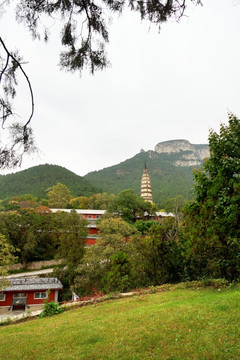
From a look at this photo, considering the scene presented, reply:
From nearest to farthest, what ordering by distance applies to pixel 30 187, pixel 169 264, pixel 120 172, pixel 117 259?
pixel 169 264 < pixel 117 259 < pixel 30 187 < pixel 120 172

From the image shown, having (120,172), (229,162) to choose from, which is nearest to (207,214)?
(229,162)

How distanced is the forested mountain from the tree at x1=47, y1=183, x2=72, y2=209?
2690 cm

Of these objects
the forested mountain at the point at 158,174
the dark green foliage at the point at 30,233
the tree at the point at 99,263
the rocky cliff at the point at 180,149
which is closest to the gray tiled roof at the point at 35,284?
the tree at the point at 99,263

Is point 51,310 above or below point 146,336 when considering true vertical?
below

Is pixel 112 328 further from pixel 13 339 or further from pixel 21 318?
pixel 21 318

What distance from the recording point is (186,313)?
507 cm

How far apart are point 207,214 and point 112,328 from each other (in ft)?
14.8

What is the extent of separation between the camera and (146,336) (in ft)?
13.6

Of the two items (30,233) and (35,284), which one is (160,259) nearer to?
(35,284)

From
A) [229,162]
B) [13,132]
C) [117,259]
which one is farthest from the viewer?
[117,259]

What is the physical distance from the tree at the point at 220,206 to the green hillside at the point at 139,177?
195 ft

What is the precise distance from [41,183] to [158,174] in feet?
196

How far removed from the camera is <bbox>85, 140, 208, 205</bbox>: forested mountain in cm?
7675

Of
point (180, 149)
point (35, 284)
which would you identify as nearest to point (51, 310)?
point (35, 284)
